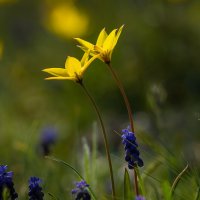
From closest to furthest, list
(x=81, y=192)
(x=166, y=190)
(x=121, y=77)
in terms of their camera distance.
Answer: (x=166, y=190), (x=81, y=192), (x=121, y=77)

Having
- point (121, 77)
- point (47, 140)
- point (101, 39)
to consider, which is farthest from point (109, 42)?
point (121, 77)

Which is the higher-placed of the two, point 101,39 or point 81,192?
point 101,39

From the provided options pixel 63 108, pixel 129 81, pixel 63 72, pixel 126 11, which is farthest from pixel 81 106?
pixel 63 72

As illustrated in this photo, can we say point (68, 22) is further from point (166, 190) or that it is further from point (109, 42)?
point (166, 190)

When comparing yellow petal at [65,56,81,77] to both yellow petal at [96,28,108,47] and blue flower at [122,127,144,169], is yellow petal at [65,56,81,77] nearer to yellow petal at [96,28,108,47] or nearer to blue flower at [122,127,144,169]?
yellow petal at [96,28,108,47]

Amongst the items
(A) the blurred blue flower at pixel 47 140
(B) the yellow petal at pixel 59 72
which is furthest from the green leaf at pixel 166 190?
(A) the blurred blue flower at pixel 47 140

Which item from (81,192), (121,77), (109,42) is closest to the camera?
(81,192)

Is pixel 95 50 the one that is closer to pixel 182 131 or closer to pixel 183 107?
pixel 182 131
